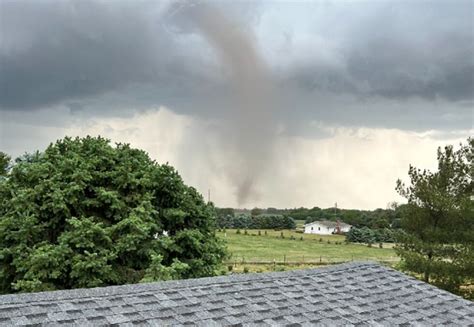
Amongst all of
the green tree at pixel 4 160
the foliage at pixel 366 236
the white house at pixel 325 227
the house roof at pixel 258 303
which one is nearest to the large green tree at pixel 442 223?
the house roof at pixel 258 303

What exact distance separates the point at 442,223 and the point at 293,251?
3682 centimetres

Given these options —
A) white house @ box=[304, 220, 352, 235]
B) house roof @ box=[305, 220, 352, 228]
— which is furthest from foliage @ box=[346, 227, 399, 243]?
house roof @ box=[305, 220, 352, 228]

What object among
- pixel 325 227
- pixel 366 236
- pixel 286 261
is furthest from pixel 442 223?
pixel 325 227

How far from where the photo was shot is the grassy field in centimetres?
4966

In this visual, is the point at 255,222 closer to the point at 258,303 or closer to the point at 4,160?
the point at 4,160

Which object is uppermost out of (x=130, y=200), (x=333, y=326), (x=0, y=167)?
(x=0, y=167)

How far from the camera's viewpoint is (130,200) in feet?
52.4

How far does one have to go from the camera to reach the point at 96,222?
50.8 feet

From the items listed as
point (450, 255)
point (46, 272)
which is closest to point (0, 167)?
point (46, 272)

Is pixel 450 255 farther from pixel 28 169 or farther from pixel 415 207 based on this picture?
pixel 28 169

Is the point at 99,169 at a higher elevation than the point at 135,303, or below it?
higher

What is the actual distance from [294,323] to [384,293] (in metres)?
2.87

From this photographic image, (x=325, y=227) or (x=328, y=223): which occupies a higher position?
(x=328, y=223)

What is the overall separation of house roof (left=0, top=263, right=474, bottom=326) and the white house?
8246cm
